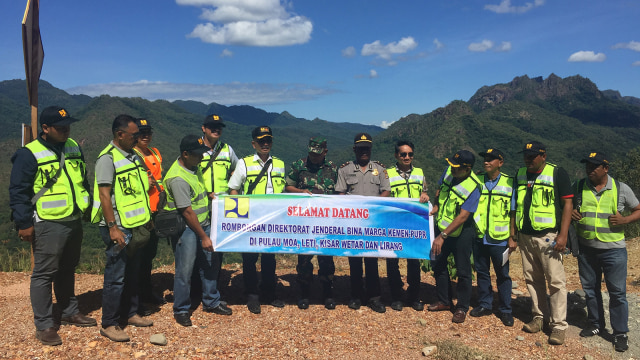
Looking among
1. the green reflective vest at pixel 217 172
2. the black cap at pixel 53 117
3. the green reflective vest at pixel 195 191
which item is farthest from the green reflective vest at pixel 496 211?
the black cap at pixel 53 117

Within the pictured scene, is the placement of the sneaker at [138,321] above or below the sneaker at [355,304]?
above

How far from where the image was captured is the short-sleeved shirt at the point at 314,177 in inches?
230

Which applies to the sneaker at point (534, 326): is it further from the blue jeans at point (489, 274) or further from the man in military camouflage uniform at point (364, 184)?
the man in military camouflage uniform at point (364, 184)

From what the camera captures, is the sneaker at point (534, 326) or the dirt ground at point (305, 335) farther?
the sneaker at point (534, 326)

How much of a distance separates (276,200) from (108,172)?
Result: 2059 millimetres

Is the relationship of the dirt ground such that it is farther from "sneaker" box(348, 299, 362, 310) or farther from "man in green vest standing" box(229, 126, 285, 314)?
"man in green vest standing" box(229, 126, 285, 314)

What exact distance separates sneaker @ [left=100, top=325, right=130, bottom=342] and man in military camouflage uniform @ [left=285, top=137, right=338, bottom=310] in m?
2.27

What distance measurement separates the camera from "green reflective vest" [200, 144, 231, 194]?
554cm

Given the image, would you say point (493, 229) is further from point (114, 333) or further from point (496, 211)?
point (114, 333)

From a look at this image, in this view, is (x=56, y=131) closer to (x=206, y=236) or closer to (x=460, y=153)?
(x=206, y=236)

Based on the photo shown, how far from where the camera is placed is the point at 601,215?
4965 mm

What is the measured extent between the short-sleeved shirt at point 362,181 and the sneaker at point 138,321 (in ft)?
9.69

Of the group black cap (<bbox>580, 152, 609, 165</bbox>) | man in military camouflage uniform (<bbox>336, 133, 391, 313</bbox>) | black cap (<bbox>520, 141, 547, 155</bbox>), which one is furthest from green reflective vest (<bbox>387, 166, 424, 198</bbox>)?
black cap (<bbox>580, 152, 609, 165</bbox>)

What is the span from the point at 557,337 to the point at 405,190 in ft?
8.51
